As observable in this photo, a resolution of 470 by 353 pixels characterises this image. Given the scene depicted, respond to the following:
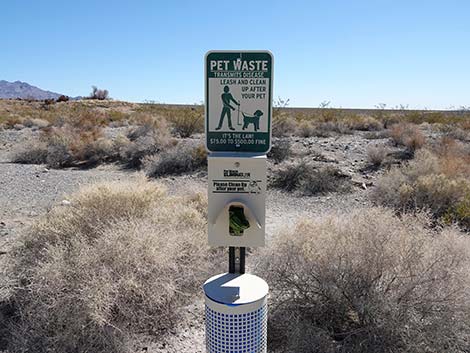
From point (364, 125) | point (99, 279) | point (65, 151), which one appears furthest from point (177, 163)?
point (364, 125)

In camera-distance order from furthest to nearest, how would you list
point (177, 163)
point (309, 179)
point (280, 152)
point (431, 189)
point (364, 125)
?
point (364, 125) < point (280, 152) < point (177, 163) < point (309, 179) < point (431, 189)

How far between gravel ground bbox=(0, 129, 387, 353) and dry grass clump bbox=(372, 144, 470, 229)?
0.65 m

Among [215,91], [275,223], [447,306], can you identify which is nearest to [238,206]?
[215,91]

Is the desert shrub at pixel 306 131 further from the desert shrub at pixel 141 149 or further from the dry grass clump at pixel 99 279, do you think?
the dry grass clump at pixel 99 279

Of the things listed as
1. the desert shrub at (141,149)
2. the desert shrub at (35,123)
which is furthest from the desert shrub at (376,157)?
the desert shrub at (35,123)

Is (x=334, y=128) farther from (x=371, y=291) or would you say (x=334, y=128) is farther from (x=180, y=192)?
(x=371, y=291)

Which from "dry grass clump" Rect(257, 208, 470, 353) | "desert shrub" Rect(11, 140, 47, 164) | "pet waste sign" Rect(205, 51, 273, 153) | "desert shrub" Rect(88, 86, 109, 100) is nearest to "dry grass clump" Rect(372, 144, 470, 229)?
"dry grass clump" Rect(257, 208, 470, 353)

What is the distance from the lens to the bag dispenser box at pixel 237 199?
9.61 feet

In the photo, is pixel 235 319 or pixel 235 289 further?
pixel 235 289

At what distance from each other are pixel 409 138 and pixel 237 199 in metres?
13.4

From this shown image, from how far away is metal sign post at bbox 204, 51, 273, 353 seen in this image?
2.83 meters

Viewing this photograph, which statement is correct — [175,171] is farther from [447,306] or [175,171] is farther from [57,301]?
[447,306]

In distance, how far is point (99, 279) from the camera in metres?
3.72

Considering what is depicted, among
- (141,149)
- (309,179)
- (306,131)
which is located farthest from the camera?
(306,131)
